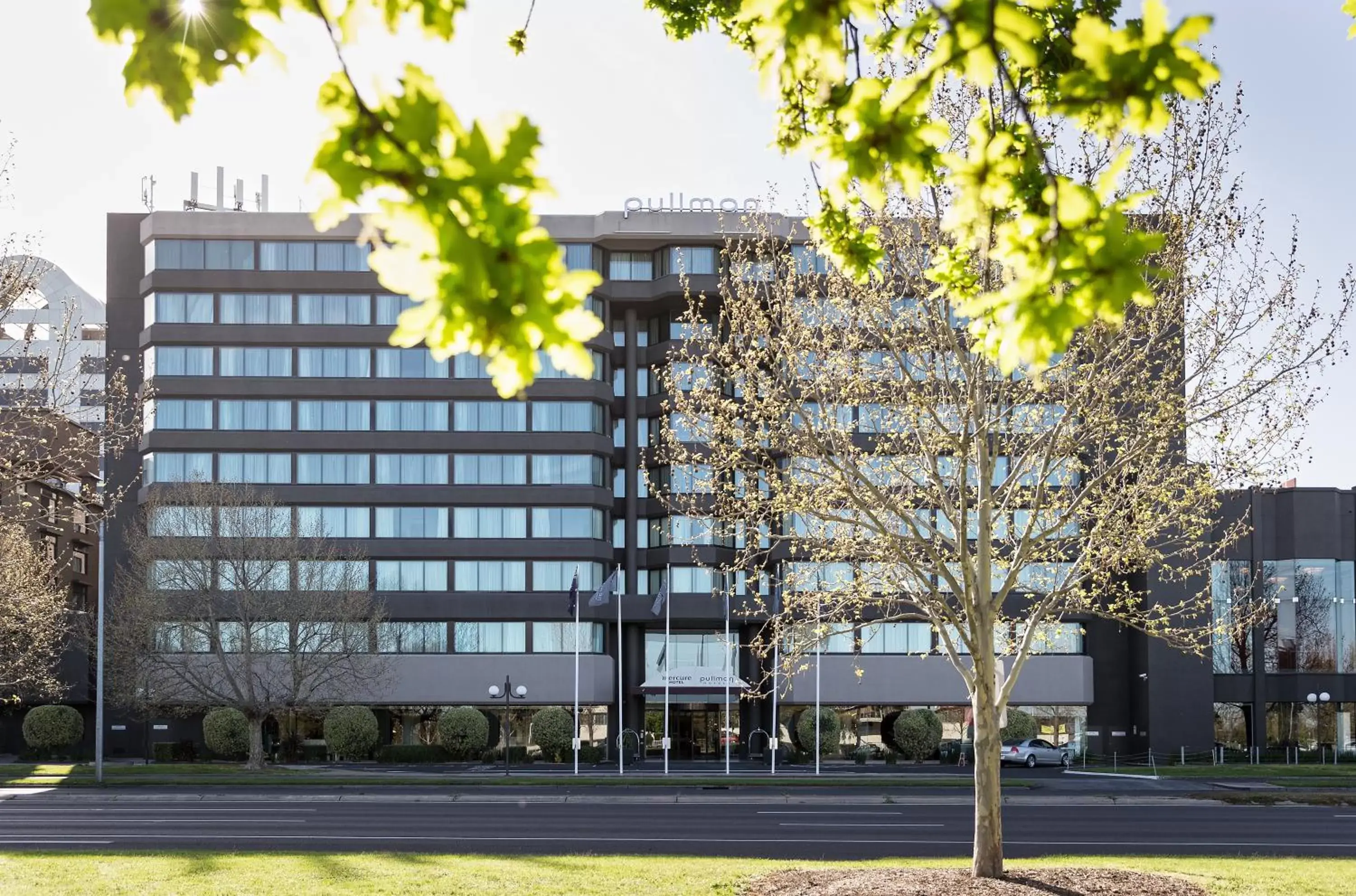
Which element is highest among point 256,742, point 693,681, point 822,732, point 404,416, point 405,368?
point 405,368

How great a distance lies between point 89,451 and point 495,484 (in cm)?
4386

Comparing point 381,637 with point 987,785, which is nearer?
point 987,785

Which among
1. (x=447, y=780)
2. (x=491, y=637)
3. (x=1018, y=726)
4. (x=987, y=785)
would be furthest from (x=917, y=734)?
(x=987, y=785)

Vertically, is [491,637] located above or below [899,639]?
above

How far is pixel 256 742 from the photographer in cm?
5425

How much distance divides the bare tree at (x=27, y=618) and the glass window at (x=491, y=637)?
55.6 ft

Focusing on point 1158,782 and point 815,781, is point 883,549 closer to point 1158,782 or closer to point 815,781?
point 815,781

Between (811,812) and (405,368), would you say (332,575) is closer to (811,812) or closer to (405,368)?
(405,368)

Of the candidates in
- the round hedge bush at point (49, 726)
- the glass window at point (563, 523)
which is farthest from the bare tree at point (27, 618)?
the glass window at point (563, 523)

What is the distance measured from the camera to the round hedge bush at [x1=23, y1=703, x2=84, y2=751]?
6259 centimetres

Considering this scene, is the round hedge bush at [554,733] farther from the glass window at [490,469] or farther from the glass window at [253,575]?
the glass window at [253,575]

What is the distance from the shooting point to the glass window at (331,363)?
216 ft

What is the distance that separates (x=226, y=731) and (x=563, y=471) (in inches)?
727

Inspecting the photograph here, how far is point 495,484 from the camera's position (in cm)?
6562
